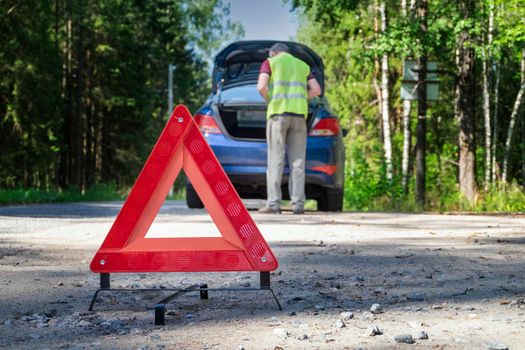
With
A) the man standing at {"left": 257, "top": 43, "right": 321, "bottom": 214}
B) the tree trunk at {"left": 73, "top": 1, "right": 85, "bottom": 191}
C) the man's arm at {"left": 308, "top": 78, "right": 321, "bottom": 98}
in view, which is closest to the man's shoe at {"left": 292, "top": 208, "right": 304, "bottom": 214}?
the man standing at {"left": 257, "top": 43, "right": 321, "bottom": 214}

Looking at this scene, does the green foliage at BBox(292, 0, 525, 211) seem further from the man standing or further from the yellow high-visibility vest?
the yellow high-visibility vest

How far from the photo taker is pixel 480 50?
66.4 feet

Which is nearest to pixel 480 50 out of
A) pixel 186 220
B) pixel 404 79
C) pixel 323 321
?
pixel 404 79

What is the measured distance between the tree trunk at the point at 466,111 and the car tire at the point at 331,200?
24.1 feet

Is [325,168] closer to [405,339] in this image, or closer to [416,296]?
[416,296]

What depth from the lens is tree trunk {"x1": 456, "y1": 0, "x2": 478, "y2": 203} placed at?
2122cm

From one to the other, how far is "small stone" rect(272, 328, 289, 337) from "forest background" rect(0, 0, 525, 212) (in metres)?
14.1

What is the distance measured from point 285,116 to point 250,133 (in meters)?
0.90

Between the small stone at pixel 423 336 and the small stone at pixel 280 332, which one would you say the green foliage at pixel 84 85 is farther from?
the small stone at pixel 423 336

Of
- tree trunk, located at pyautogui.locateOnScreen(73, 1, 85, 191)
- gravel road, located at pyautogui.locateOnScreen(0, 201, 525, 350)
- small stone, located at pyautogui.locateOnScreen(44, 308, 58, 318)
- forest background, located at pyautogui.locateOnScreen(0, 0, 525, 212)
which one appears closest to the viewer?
gravel road, located at pyautogui.locateOnScreen(0, 201, 525, 350)

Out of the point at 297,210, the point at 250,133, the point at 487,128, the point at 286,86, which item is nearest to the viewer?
the point at 286,86

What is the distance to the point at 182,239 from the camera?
16.5 ft

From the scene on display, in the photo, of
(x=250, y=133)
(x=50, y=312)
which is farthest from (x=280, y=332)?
(x=250, y=133)

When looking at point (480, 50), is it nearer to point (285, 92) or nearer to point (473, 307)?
point (285, 92)
